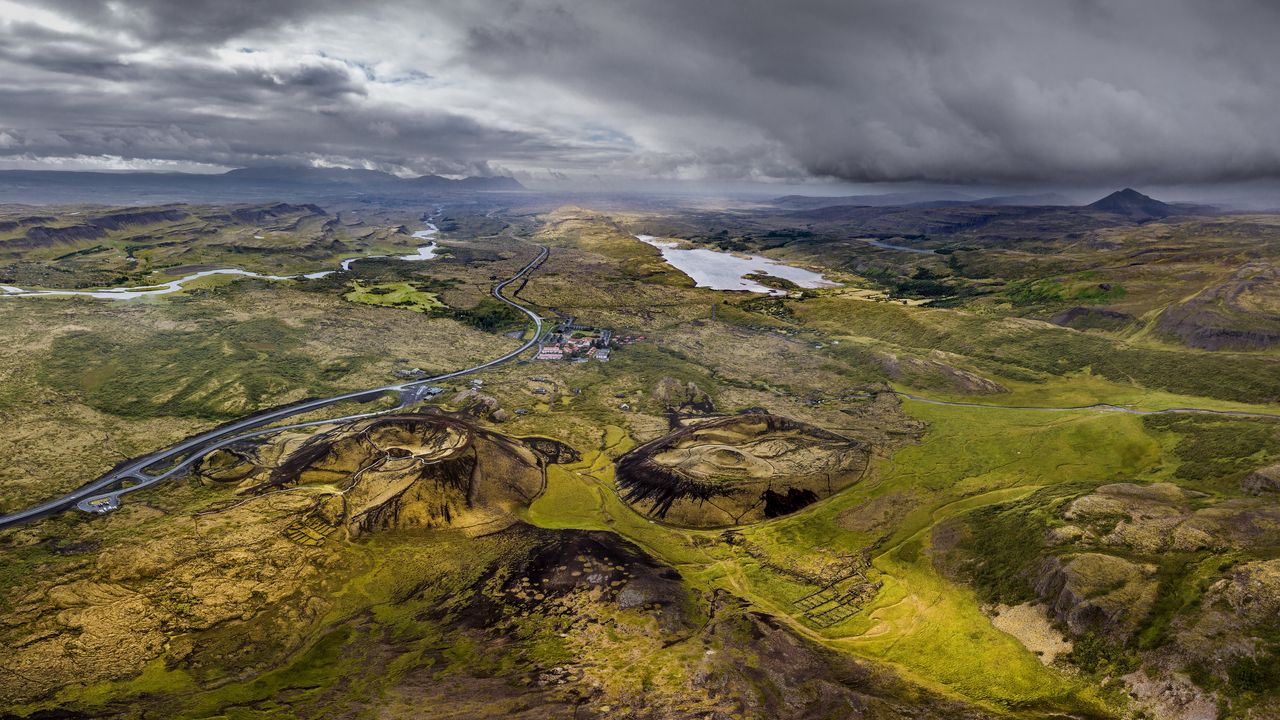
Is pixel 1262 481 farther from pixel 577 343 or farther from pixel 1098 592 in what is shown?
pixel 577 343

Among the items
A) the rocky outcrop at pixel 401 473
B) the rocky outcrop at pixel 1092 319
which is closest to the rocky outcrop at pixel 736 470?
the rocky outcrop at pixel 401 473

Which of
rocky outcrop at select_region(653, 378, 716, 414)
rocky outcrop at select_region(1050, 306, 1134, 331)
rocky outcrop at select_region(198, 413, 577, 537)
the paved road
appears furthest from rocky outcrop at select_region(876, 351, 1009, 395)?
the paved road

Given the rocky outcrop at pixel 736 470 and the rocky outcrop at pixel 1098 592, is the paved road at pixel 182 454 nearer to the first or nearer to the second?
the rocky outcrop at pixel 736 470

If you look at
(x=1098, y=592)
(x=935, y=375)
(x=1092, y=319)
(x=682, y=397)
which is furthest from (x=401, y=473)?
(x=1092, y=319)

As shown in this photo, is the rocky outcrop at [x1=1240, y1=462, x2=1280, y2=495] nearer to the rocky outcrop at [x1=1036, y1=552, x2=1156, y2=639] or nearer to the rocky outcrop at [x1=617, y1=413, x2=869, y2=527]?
the rocky outcrop at [x1=1036, y1=552, x2=1156, y2=639]

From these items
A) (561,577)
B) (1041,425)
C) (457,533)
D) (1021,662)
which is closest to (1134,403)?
(1041,425)

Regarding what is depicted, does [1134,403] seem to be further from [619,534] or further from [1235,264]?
[1235,264]
